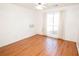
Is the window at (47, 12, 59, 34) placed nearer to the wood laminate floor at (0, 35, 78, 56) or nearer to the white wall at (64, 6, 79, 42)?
the white wall at (64, 6, 79, 42)

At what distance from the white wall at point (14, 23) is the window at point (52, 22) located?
3.12 feet

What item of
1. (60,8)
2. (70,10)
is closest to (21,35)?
(60,8)

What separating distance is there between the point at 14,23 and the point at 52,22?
212 cm

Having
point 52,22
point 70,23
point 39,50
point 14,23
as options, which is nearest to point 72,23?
point 70,23

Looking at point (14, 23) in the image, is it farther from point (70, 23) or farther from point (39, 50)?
A: point (70, 23)

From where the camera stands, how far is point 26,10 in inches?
147

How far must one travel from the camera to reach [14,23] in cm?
307

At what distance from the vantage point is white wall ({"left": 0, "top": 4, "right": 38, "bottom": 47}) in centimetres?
263

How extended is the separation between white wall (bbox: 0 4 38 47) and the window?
951 mm

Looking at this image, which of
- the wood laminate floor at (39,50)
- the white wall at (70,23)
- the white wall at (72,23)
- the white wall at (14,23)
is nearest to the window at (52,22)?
the white wall at (70,23)

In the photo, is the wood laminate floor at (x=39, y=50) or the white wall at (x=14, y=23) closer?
the wood laminate floor at (x=39, y=50)

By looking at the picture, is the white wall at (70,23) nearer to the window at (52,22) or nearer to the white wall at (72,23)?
the white wall at (72,23)

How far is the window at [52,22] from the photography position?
399 cm

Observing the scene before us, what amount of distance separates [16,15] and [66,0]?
9.32 feet
